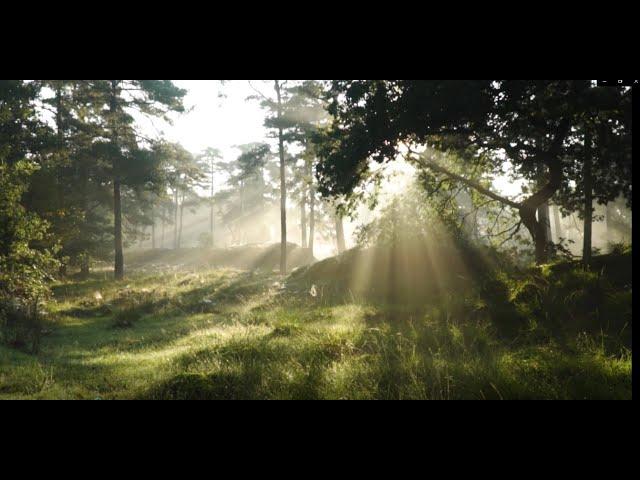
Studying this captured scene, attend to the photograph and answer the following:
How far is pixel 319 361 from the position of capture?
5.86 m

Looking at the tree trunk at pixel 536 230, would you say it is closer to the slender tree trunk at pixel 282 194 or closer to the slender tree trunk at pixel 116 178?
the slender tree trunk at pixel 282 194

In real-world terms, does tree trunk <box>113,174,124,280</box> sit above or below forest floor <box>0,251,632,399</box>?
above

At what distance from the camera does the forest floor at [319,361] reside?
4.36 metres

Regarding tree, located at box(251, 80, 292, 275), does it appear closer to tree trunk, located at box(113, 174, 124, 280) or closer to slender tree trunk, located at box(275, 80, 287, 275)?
slender tree trunk, located at box(275, 80, 287, 275)

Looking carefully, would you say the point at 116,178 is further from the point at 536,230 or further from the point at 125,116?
the point at 536,230

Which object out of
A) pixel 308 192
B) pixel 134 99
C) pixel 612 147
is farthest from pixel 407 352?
Result: pixel 308 192

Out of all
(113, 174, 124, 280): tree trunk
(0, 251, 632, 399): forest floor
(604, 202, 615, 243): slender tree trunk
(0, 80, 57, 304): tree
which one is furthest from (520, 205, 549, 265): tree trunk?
(604, 202, 615, 243): slender tree trunk

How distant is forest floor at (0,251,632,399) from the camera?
171 inches

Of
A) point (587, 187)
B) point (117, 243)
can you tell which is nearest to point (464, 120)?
point (587, 187)

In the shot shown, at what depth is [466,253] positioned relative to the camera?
511 inches

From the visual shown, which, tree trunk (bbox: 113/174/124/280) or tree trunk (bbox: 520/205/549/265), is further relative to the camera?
tree trunk (bbox: 113/174/124/280)

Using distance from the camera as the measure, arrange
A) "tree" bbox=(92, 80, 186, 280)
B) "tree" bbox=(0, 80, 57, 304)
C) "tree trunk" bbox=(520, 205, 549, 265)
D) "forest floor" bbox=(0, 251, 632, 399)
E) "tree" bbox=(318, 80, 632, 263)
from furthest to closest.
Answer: "tree" bbox=(92, 80, 186, 280) → "tree trunk" bbox=(520, 205, 549, 265) → "tree" bbox=(0, 80, 57, 304) → "tree" bbox=(318, 80, 632, 263) → "forest floor" bbox=(0, 251, 632, 399)
